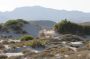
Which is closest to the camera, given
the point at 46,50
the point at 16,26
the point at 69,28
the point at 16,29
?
the point at 46,50

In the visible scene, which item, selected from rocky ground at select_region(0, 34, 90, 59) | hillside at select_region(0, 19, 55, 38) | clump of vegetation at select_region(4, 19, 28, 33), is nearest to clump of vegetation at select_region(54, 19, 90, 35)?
hillside at select_region(0, 19, 55, 38)

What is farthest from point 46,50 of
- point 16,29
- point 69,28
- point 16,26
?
point 16,26

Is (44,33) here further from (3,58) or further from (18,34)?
(3,58)

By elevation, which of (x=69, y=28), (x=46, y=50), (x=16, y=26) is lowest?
(x=16, y=26)

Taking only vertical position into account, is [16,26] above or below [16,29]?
above

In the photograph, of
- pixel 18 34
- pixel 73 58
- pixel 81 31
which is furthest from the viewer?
pixel 18 34

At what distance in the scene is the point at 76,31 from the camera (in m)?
63.0

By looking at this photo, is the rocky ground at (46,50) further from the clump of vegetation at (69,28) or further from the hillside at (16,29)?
the hillside at (16,29)

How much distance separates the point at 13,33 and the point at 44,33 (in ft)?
53.0

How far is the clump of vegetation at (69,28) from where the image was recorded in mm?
60469

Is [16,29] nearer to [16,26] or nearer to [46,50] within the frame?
[16,26]

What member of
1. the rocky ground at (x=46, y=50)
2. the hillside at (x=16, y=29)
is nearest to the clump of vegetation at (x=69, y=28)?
the hillside at (x=16, y=29)

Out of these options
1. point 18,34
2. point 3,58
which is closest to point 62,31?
point 18,34

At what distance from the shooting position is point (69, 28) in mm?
62625
